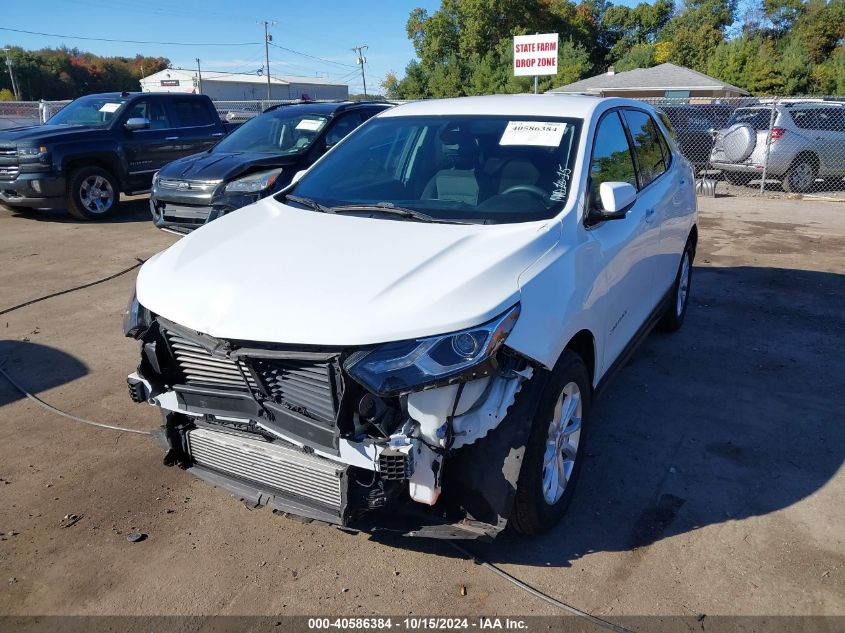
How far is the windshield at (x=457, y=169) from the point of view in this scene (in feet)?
11.5

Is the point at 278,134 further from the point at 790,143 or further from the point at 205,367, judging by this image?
the point at 790,143

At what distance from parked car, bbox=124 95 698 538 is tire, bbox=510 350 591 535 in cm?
1

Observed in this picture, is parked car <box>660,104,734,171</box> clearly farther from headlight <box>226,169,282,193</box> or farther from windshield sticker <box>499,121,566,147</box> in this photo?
windshield sticker <box>499,121,566,147</box>

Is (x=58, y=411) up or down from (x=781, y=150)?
down

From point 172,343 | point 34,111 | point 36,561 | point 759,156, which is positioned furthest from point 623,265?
point 34,111

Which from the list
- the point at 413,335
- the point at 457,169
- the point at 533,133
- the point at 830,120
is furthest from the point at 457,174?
the point at 830,120

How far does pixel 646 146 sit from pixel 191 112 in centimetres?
985

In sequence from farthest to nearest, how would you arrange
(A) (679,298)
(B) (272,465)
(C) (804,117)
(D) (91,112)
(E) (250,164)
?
1. (C) (804,117)
2. (D) (91,112)
3. (E) (250,164)
4. (A) (679,298)
5. (B) (272,465)

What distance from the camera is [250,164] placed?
28.7 feet

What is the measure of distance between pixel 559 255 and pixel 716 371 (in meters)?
2.57

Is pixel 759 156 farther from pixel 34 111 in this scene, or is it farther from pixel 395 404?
pixel 34 111

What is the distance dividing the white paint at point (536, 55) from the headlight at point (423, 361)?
1420 cm

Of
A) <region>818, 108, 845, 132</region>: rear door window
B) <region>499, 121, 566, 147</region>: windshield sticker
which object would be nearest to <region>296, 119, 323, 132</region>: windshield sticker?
<region>499, 121, 566, 147</region>: windshield sticker

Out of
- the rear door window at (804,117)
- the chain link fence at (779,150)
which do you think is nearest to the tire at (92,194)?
the chain link fence at (779,150)
